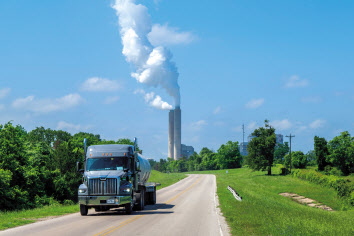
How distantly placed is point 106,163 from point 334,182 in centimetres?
4702

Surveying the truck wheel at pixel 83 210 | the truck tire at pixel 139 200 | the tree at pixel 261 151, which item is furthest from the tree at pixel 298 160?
the truck wheel at pixel 83 210

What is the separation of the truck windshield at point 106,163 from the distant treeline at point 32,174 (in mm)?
17065

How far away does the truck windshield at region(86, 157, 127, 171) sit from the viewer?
975 inches

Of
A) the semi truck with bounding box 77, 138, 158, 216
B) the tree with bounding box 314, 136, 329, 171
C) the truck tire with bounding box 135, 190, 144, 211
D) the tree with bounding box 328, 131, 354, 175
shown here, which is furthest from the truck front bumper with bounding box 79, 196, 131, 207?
the tree with bounding box 314, 136, 329, 171

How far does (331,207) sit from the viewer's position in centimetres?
4862

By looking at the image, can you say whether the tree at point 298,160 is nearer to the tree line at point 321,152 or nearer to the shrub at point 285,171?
the tree line at point 321,152

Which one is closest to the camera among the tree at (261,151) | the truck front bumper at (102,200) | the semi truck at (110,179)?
the truck front bumper at (102,200)

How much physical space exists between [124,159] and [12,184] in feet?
82.7

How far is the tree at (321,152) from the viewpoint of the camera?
10912 cm

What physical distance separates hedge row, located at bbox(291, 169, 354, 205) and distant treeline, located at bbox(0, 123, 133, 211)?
3516 cm

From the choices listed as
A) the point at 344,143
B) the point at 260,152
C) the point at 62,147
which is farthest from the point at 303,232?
the point at 344,143

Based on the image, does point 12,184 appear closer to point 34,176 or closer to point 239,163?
point 34,176

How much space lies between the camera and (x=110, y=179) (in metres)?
23.6

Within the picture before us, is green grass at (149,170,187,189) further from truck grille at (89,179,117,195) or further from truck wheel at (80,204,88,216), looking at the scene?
truck grille at (89,179,117,195)
